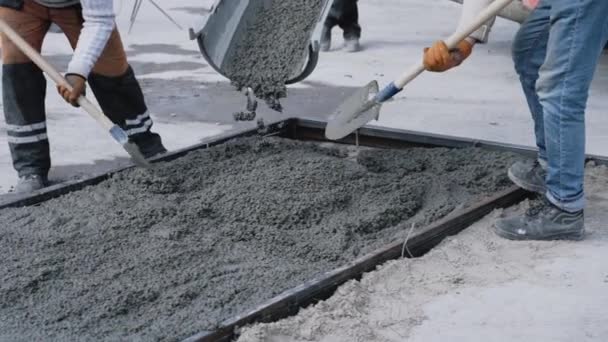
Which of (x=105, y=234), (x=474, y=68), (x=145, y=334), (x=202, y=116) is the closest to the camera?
(x=145, y=334)

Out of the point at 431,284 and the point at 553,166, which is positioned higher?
the point at 553,166

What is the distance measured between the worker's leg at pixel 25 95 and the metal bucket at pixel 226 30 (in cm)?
68

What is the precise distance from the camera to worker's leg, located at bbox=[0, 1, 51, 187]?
3.72 meters

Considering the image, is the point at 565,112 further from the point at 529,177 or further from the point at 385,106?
the point at 385,106

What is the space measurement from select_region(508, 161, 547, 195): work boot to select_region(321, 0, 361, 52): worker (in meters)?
3.52

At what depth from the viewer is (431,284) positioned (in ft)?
9.11

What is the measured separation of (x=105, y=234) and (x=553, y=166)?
153cm

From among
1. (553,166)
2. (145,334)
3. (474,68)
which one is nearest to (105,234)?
(145,334)

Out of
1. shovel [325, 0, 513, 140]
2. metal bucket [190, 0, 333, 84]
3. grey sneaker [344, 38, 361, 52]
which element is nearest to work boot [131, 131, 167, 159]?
metal bucket [190, 0, 333, 84]

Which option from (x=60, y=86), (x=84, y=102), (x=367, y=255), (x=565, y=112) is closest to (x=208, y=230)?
(x=367, y=255)

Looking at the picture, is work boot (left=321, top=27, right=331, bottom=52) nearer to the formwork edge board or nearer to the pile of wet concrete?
the pile of wet concrete

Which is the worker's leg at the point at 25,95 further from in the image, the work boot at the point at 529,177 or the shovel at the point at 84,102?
the work boot at the point at 529,177

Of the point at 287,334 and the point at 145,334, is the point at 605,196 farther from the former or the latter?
the point at 145,334

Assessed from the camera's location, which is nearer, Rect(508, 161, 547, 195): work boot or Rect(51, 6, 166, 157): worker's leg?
Rect(508, 161, 547, 195): work boot
